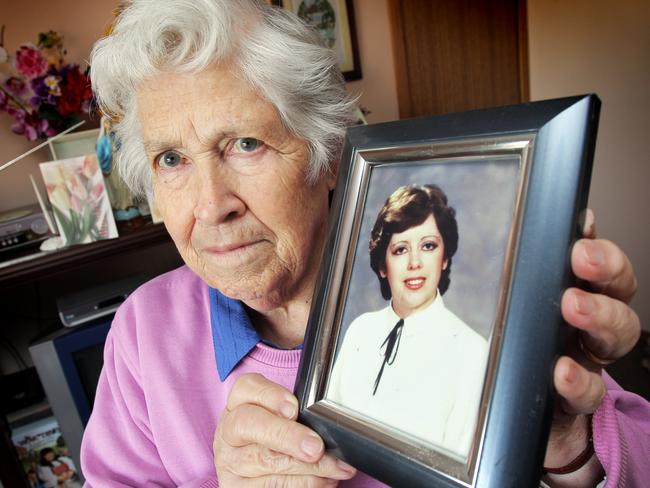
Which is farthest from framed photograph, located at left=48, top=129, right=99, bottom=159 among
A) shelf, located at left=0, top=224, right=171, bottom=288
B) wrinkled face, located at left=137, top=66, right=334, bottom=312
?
wrinkled face, located at left=137, top=66, right=334, bottom=312

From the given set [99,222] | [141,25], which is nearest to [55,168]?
[99,222]

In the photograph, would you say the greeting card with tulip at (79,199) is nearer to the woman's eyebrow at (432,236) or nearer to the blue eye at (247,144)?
the blue eye at (247,144)

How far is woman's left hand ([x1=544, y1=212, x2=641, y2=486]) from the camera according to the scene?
40 cm

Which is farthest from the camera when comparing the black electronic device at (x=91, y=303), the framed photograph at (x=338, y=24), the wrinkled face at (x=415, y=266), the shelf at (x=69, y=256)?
the framed photograph at (x=338, y=24)

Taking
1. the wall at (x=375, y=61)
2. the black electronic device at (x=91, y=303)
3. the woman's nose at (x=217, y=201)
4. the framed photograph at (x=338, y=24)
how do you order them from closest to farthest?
1. the woman's nose at (x=217, y=201)
2. the black electronic device at (x=91, y=303)
3. the framed photograph at (x=338, y=24)
4. the wall at (x=375, y=61)

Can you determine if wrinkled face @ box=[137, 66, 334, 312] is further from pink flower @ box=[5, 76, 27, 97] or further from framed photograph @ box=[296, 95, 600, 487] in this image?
pink flower @ box=[5, 76, 27, 97]

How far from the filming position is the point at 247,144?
74 centimetres

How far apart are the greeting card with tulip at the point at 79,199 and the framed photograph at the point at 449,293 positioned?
1340mm

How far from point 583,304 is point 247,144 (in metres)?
0.52

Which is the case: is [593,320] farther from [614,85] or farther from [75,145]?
[614,85]

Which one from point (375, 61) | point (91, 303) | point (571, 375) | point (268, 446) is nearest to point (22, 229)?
point (91, 303)

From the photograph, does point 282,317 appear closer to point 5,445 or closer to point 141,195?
point 141,195

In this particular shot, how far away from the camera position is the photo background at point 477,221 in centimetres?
44

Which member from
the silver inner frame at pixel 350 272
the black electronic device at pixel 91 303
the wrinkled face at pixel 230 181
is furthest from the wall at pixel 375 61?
the silver inner frame at pixel 350 272
